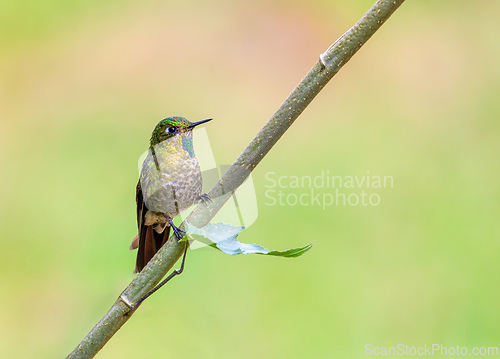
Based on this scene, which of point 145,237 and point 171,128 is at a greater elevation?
point 171,128

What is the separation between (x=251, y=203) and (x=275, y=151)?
5.85 feet

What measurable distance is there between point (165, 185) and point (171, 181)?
Result: 0.01m

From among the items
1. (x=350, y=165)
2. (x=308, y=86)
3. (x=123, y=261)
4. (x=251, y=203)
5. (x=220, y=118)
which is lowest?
(x=123, y=261)

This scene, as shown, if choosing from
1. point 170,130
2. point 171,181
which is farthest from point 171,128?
point 171,181

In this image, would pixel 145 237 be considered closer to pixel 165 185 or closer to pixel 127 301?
pixel 165 185

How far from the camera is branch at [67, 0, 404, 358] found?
0.51 meters

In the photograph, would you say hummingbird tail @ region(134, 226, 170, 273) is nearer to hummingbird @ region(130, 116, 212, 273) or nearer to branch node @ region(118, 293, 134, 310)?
hummingbird @ region(130, 116, 212, 273)

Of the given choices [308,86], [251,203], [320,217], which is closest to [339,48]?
[308,86]

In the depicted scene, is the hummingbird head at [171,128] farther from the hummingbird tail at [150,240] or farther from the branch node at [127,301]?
the branch node at [127,301]

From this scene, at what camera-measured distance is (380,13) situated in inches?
19.7

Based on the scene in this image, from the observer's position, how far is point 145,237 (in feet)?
3.38

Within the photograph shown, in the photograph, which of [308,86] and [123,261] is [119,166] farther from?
[308,86]

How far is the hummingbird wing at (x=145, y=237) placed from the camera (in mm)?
996

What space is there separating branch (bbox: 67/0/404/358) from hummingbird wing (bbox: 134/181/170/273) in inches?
17.9
